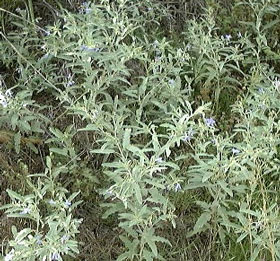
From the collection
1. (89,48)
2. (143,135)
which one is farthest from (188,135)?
(89,48)

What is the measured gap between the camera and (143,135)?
3264 mm

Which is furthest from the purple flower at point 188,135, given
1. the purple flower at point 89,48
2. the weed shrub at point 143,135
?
the purple flower at point 89,48

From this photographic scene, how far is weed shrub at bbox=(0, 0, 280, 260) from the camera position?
2.61 m

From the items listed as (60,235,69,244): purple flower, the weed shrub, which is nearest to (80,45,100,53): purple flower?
the weed shrub

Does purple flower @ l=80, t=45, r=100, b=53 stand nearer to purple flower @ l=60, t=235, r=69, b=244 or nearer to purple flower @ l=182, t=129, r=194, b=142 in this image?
purple flower @ l=182, t=129, r=194, b=142

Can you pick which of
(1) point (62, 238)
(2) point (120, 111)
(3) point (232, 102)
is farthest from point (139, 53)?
(1) point (62, 238)

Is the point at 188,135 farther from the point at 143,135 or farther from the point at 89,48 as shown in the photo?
the point at 89,48

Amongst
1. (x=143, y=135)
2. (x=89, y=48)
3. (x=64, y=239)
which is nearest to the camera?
(x=64, y=239)

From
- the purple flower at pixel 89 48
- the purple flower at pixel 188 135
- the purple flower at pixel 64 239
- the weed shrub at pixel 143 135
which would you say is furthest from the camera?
the purple flower at pixel 89 48

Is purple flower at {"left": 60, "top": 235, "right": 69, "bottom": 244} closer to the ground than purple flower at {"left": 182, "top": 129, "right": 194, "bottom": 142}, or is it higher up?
closer to the ground

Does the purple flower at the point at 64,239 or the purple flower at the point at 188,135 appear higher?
the purple flower at the point at 188,135

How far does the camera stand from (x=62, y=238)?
242 cm

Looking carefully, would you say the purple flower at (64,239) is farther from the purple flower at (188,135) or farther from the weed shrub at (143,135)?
the purple flower at (188,135)

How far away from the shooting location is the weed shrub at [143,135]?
2.61m
